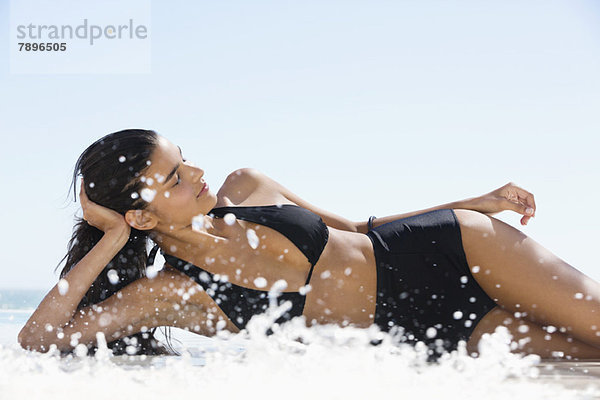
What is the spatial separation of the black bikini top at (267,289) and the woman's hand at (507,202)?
2.70 ft

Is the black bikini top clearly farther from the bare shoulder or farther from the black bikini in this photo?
the bare shoulder

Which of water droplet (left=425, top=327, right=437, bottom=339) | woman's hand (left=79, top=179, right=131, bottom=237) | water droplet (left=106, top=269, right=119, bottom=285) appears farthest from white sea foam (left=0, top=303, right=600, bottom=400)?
woman's hand (left=79, top=179, right=131, bottom=237)

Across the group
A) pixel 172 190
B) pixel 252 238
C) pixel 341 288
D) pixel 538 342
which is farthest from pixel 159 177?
pixel 538 342

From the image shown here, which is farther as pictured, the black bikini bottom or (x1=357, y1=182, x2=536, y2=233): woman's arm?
(x1=357, y1=182, x2=536, y2=233): woman's arm

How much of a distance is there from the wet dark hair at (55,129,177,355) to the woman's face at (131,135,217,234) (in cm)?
4

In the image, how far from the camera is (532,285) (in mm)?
2615

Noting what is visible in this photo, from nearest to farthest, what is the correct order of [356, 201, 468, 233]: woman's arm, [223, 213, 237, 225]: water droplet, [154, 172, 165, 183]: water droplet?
[154, 172, 165, 183]: water droplet < [223, 213, 237, 225]: water droplet < [356, 201, 468, 233]: woman's arm

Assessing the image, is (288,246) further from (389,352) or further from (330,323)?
(389,352)

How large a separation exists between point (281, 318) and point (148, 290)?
59 cm

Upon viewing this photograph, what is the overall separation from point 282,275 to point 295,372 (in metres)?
0.67

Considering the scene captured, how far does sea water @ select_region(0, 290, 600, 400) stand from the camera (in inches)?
69.2

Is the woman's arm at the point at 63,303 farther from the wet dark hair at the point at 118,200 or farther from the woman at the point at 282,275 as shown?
the wet dark hair at the point at 118,200

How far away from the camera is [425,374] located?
2.07 metres

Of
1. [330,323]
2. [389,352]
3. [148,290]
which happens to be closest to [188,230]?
[148,290]
